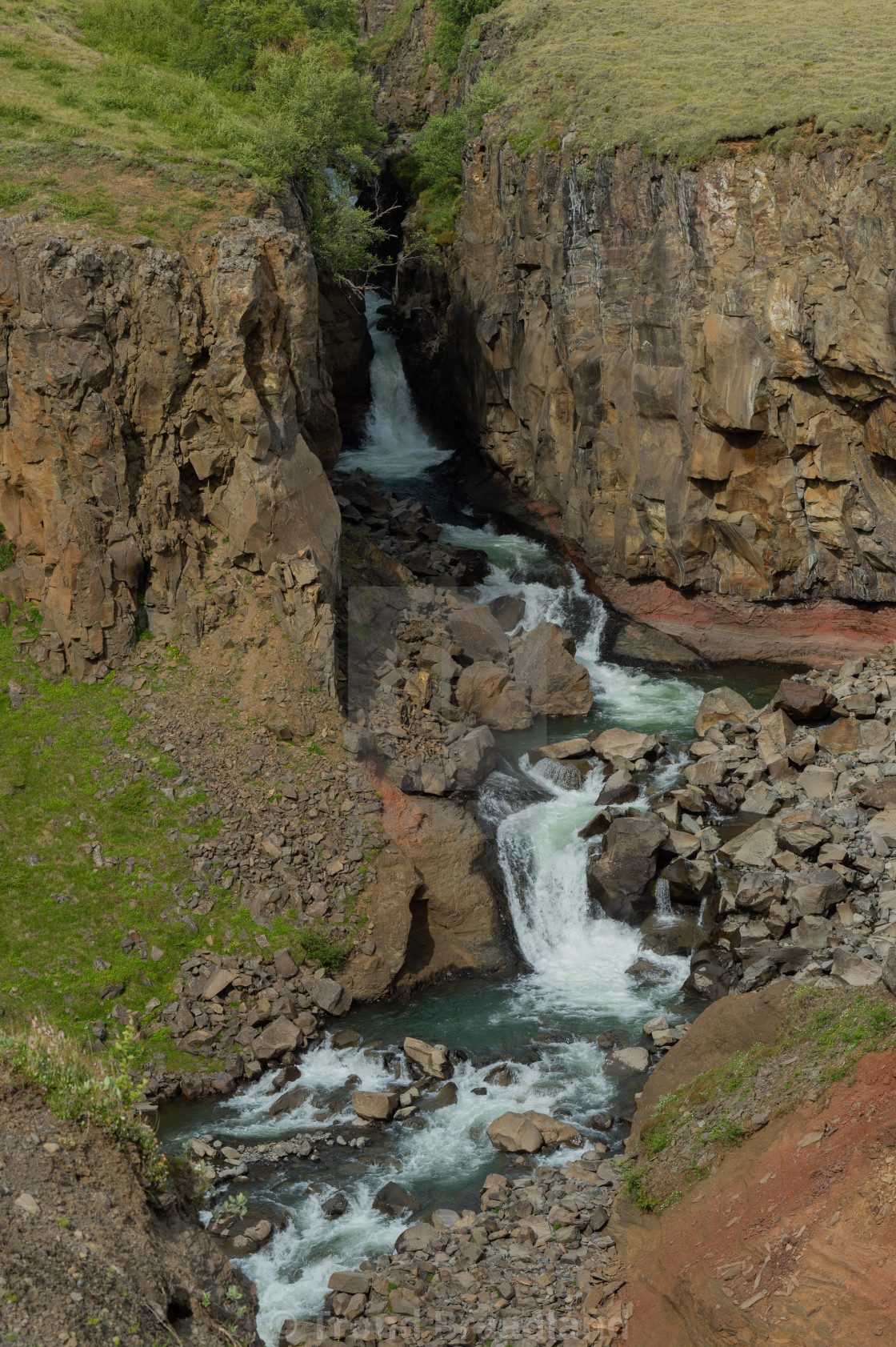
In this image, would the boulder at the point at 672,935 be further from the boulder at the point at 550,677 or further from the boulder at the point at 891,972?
the boulder at the point at 891,972

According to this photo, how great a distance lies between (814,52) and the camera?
3403 centimetres

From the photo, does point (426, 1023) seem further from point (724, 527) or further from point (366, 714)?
point (724, 527)

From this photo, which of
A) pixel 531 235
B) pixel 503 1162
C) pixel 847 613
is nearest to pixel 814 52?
pixel 531 235

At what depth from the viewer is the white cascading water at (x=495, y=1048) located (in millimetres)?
14484

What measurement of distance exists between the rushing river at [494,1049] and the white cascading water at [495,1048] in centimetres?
3

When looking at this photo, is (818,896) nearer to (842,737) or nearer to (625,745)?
(842,737)

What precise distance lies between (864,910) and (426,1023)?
8.61 metres

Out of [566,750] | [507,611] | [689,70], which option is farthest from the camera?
[689,70]

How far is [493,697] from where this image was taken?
27.3 metres

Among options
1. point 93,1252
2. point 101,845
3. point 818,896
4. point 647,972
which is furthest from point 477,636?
point 93,1252

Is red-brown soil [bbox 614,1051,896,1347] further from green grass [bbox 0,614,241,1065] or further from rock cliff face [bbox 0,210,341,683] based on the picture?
rock cliff face [bbox 0,210,341,683]

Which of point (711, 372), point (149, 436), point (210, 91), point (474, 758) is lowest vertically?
point (474, 758)

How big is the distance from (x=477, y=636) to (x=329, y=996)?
1202 centimetres

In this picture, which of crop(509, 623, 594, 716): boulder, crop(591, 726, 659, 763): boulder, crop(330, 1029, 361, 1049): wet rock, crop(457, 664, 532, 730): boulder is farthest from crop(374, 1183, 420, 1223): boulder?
crop(509, 623, 594, 716): boulder
